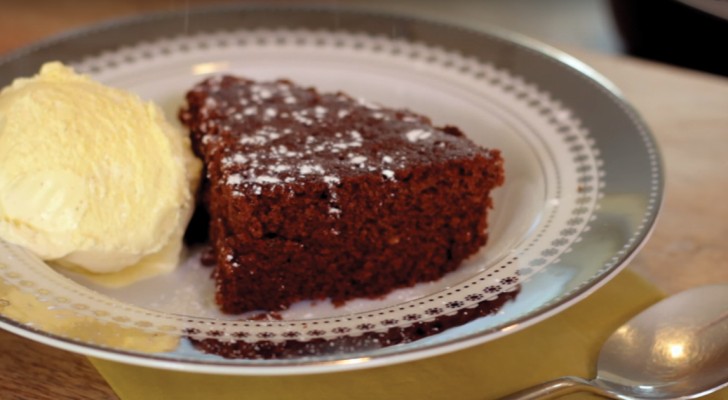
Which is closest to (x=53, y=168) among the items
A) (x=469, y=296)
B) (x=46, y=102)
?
(x=46, y=102)

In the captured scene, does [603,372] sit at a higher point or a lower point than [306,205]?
lower

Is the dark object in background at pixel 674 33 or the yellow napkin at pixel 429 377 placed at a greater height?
the dark object in background at pixel 674 33

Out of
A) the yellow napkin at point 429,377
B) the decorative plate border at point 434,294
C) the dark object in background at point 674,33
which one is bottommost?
the yellow napkin at point 429,377

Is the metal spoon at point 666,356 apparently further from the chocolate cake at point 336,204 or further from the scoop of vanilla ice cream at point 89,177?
the scoop of vanilla ice cream at point 89,177

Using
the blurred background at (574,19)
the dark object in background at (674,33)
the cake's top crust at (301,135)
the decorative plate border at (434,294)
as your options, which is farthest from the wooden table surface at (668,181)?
the dark object in background at (674,33)

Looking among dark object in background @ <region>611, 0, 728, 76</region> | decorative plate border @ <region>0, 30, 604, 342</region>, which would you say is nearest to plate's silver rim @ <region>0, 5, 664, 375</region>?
decorative plate border @ <region>0, 30, 604, 342</region>

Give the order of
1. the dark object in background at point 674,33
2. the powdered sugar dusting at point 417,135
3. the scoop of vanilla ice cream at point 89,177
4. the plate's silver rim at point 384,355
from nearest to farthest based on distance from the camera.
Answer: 1. the plate's silver rim at point 384,355
2. the scoop of vanilla ice cream at point 89,177
3. the powdered sugar dusting at point 417,135
4. the dark object in background at point 674,33

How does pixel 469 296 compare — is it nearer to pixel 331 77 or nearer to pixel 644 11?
pixel 331 77
